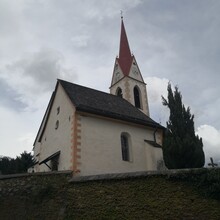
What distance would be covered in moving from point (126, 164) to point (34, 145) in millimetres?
16278

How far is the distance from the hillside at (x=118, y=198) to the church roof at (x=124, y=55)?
22942 mm

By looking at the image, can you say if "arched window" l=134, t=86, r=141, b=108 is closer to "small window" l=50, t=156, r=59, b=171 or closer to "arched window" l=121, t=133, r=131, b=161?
"arched window" l=121, t=133, r=131, b=161

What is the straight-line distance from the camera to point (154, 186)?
9.06m

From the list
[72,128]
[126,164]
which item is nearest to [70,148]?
[72,128]

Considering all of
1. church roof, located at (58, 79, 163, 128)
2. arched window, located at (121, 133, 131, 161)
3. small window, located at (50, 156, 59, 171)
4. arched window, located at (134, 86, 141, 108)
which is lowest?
small window, located at (50, 156, 59, 171)

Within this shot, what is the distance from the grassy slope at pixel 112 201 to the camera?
846 cm

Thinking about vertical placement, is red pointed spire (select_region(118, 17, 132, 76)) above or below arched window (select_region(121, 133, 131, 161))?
above

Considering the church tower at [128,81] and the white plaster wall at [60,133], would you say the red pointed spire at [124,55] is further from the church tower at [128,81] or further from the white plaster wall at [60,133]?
the white plaster wall at [60,133]

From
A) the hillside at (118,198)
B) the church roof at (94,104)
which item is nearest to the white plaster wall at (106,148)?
the church roof at (94,104)

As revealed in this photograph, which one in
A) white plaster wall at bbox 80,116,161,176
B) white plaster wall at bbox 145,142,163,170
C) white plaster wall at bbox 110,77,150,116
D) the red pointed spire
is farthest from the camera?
the red pointed spire

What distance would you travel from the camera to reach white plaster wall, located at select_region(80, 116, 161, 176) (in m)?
14.7

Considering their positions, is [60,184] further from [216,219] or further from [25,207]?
[216,219]

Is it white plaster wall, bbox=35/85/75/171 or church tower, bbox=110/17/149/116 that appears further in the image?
church tower, bbox=110/17/149/116

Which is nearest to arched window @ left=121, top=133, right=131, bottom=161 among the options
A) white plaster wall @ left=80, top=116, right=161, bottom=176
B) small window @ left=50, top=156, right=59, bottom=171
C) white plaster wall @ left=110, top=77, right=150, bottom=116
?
white plaster wall @ left=80, top=116, right=161, bottom=176
